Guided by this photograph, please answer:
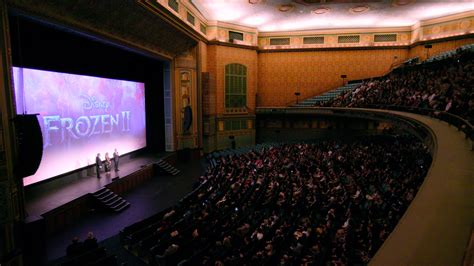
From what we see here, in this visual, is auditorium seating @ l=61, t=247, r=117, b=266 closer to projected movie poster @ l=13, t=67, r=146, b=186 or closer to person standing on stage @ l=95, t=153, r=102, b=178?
projected movie poster @ l=13, t=67, r=146, b=186

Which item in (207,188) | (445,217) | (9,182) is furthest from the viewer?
(207,188)

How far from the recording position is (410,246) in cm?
237

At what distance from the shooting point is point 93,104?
13141 millimetres

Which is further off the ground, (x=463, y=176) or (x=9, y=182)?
(x=463, y=176)

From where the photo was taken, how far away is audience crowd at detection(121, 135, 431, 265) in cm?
695

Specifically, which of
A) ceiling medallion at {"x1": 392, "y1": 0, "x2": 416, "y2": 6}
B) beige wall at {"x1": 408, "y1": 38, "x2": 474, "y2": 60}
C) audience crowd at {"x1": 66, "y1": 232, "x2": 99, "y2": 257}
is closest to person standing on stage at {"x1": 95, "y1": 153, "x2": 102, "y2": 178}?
audience crowd at {"x1": 66, "y1": 232, "x2": 99, "y2": 257}

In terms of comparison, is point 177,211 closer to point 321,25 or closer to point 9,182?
point 9,182

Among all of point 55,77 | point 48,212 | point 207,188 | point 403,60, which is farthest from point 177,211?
point 403,60

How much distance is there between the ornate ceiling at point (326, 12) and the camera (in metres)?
Result: 18.1

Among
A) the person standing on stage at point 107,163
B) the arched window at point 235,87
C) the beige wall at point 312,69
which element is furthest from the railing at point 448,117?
the person standing on stage at point 107,163

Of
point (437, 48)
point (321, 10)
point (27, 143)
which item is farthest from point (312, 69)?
point (27, 143)

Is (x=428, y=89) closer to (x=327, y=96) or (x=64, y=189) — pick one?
(x=327, y=96)

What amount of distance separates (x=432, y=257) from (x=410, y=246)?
6.5 inches

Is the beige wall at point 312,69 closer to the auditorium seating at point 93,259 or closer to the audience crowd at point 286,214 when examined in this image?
the audience crowd at point 286,214
